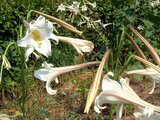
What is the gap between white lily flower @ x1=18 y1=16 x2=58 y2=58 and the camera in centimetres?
112

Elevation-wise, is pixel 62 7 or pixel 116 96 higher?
pixel 62 7

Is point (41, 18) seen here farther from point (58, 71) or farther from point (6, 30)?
point (6, 30)

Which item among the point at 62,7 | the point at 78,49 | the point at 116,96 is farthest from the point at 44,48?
the point at 62,7

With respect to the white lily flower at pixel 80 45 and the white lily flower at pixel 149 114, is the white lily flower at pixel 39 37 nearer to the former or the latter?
the white lily flower at pixel 80 45

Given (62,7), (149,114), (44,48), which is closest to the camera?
(149,114)

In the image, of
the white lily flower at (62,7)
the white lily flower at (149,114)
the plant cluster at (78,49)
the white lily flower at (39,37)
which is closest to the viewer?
the white lily flower at (149,114)

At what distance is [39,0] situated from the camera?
150 inches

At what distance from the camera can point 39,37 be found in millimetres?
1223

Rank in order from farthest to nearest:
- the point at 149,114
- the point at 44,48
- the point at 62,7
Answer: the point at 62,7 < the point at 44,48 < the point at 149,114

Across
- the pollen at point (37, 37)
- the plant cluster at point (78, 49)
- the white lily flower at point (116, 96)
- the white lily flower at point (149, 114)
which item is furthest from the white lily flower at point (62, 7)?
the white lily flower at point (149, 114)

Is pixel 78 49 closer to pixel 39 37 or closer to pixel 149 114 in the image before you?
pixel 39 37

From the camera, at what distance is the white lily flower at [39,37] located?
3.66ft

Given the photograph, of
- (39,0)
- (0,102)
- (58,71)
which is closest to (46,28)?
(58,71)

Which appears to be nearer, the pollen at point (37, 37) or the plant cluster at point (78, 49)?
the plant cluster at point (78, 49)
